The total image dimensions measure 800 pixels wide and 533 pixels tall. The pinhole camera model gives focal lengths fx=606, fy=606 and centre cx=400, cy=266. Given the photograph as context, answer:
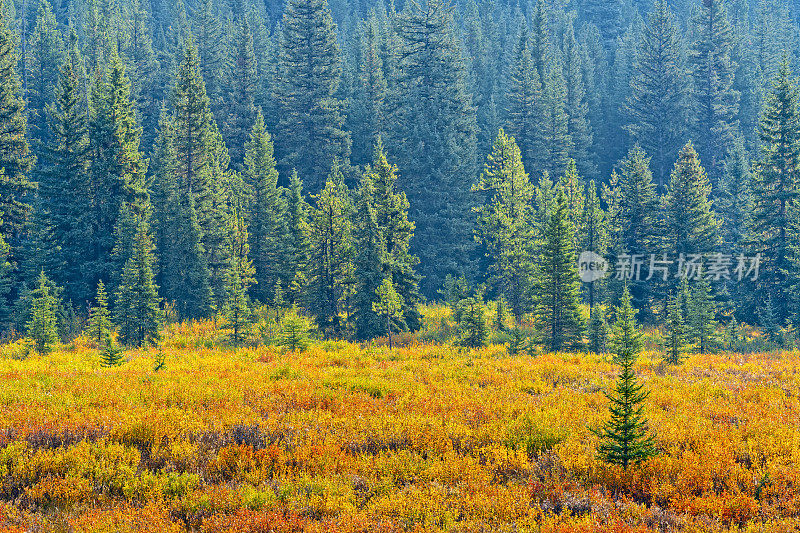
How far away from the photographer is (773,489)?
6859mm

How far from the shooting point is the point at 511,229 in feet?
133

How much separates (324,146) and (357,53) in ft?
57.2

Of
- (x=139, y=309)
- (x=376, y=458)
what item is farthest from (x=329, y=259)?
(x=376, y=458)

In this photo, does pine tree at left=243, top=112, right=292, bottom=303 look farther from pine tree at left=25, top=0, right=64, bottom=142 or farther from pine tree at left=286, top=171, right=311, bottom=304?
pine tree at left=25, top=0, right=64, bottom=142

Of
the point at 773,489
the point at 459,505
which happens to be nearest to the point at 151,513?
the point at 459,505

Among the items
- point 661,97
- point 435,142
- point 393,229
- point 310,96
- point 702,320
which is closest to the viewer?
point 702,320

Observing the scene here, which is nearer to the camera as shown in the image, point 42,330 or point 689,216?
point 42,330

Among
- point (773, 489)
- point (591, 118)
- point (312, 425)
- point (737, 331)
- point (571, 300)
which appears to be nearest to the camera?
point (773, 489)

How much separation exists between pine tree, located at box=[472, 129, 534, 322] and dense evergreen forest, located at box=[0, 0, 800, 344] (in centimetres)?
19

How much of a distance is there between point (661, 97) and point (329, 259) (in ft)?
152

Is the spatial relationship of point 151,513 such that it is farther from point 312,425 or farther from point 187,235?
point 187,235

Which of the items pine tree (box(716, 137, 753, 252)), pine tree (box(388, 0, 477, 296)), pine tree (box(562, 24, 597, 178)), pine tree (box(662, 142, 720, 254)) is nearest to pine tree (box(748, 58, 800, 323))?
pine tree (box(662, 142, 720, 254))

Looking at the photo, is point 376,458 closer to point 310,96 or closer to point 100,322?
point 100,322

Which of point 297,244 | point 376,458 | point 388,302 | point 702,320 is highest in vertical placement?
point 297,244
